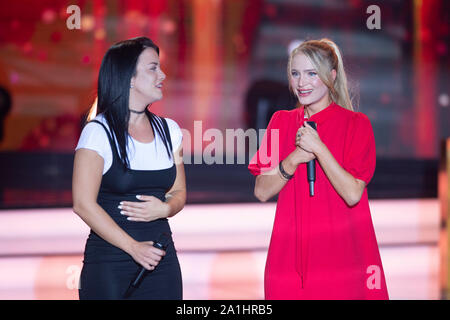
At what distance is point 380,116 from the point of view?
8.31 meters

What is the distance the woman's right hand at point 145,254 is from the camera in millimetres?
1376


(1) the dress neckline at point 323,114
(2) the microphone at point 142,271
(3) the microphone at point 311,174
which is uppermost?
(1) the dress neckline at point 323,114

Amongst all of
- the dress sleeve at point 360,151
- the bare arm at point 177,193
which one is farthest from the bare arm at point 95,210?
the dress sleeve at point 360,151

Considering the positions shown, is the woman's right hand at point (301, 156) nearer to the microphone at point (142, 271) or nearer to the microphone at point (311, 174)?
the microphone at point (311, 174)

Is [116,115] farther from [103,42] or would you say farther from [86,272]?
[103,42]

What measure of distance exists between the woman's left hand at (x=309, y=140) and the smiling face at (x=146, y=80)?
35 centimetres

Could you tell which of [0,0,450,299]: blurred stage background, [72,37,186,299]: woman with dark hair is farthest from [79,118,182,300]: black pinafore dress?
[0,0,450,299]: blurred stage background

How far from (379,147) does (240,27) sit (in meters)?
2.51

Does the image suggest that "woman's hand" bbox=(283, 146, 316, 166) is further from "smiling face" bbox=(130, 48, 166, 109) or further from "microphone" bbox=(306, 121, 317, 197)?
"smiling face" bbox=(130, 48, 166, 109)

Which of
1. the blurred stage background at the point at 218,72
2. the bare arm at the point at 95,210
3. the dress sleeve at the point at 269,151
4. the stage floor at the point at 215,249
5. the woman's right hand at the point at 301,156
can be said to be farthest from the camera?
the blurred stage background at the point at 218,72

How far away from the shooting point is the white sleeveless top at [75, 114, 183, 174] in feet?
4.51

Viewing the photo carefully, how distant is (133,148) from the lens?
143cm

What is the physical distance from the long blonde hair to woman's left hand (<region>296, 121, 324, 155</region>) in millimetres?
140

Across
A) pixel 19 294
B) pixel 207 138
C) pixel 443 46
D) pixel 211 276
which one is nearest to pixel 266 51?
pixel 207 138
